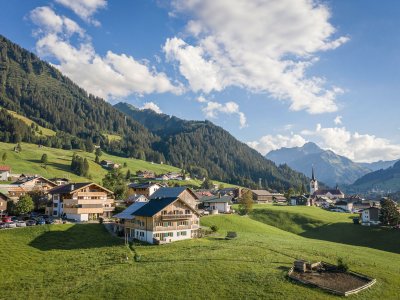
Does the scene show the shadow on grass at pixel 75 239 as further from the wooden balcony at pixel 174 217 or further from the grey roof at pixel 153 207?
the wooden balcony at pixel 174 217

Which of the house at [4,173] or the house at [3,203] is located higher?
the house at [4,173]

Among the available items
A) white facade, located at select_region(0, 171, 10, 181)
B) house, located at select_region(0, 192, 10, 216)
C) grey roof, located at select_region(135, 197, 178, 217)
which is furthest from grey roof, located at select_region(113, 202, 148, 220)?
white facade, located at select_region(0, 171, 10, 181)

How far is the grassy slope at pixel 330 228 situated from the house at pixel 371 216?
468cm

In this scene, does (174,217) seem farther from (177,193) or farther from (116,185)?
(116,185)

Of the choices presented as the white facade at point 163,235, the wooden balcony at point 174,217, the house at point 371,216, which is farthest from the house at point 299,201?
the wooden balcony at point 174,217

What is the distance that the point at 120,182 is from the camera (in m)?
132

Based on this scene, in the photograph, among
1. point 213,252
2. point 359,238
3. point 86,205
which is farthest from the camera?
point 359,238

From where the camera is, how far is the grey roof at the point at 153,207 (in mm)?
69169

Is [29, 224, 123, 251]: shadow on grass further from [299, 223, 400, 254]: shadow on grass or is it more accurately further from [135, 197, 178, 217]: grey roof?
[299, 223, 400, 254]: shadow on grass

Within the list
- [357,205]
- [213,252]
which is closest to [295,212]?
[357,205]

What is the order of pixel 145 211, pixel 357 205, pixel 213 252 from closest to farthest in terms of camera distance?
pixel 213 252 → pixel 145 211 → pixel 357 205

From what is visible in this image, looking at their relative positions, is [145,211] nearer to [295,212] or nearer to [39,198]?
[39,198]

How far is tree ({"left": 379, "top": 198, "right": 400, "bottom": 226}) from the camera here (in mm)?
101000

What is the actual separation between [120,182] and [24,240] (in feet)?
228
